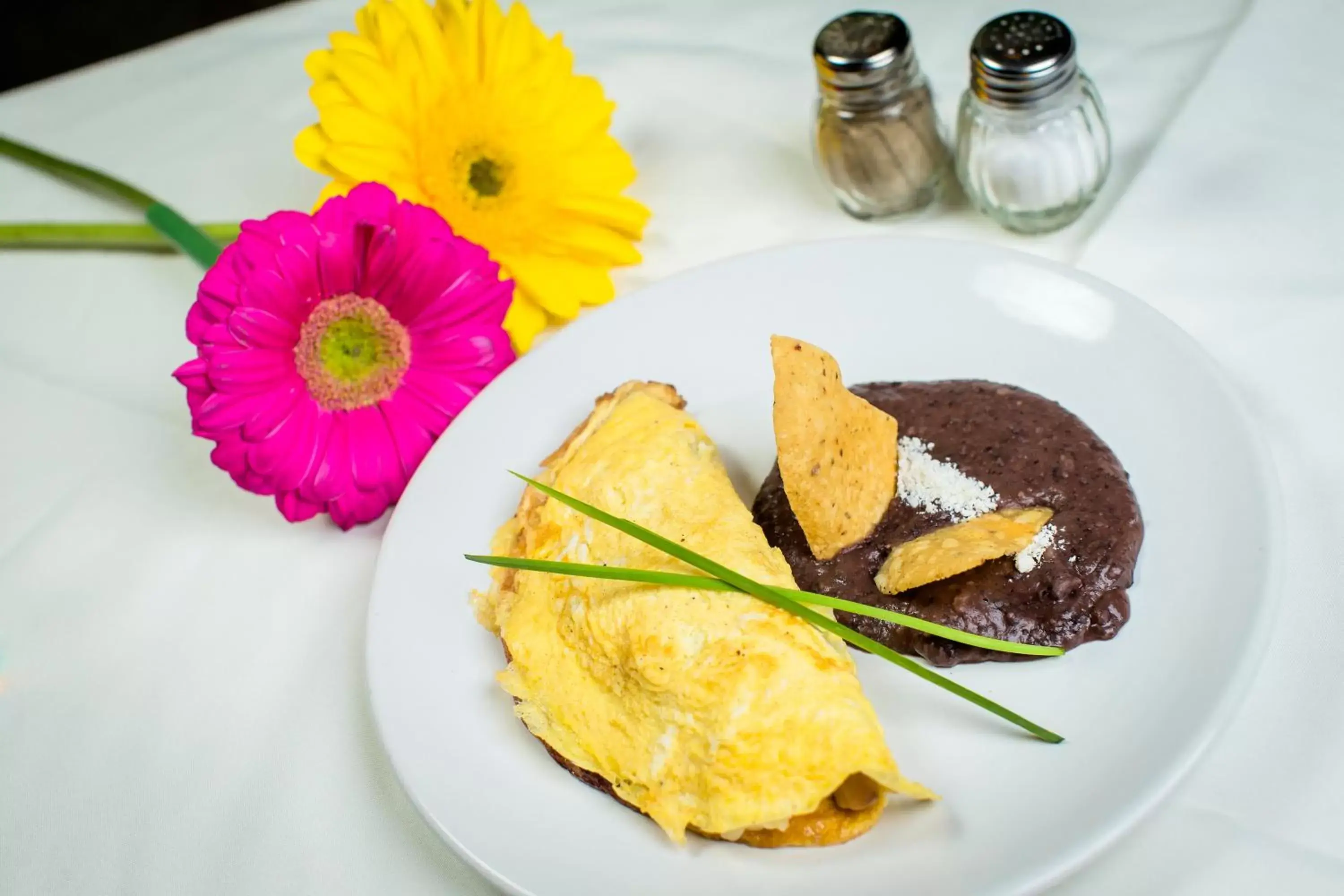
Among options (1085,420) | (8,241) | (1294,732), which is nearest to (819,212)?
(1085,420)

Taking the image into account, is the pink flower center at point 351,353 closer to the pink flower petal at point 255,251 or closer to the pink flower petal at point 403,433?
the pink flower petal at point 403,433

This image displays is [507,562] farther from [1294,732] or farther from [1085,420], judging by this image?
[1294,732]

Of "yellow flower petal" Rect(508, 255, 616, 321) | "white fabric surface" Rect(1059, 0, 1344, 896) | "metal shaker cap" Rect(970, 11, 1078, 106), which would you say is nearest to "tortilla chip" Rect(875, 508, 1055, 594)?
"white fabric surface" Rect(1059, 0, 1344, 896)

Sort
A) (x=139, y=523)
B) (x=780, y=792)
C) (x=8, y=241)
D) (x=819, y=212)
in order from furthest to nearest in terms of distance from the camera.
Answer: (x=8, y=241) → (x=819, y=212) → (x=139, y=523) → (x=780, y=792)

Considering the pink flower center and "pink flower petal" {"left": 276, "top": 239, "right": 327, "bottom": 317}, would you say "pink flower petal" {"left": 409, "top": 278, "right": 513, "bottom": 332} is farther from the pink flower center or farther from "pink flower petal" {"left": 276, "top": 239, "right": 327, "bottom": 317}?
"pink flower petal" {"left": 276, "top": 239, "right": 327, "bottom": 317}

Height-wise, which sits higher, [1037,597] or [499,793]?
[1037,597]

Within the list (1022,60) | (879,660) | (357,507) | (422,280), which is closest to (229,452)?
(357,507)

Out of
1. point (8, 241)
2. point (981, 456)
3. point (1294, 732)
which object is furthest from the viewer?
point (8, 241)
